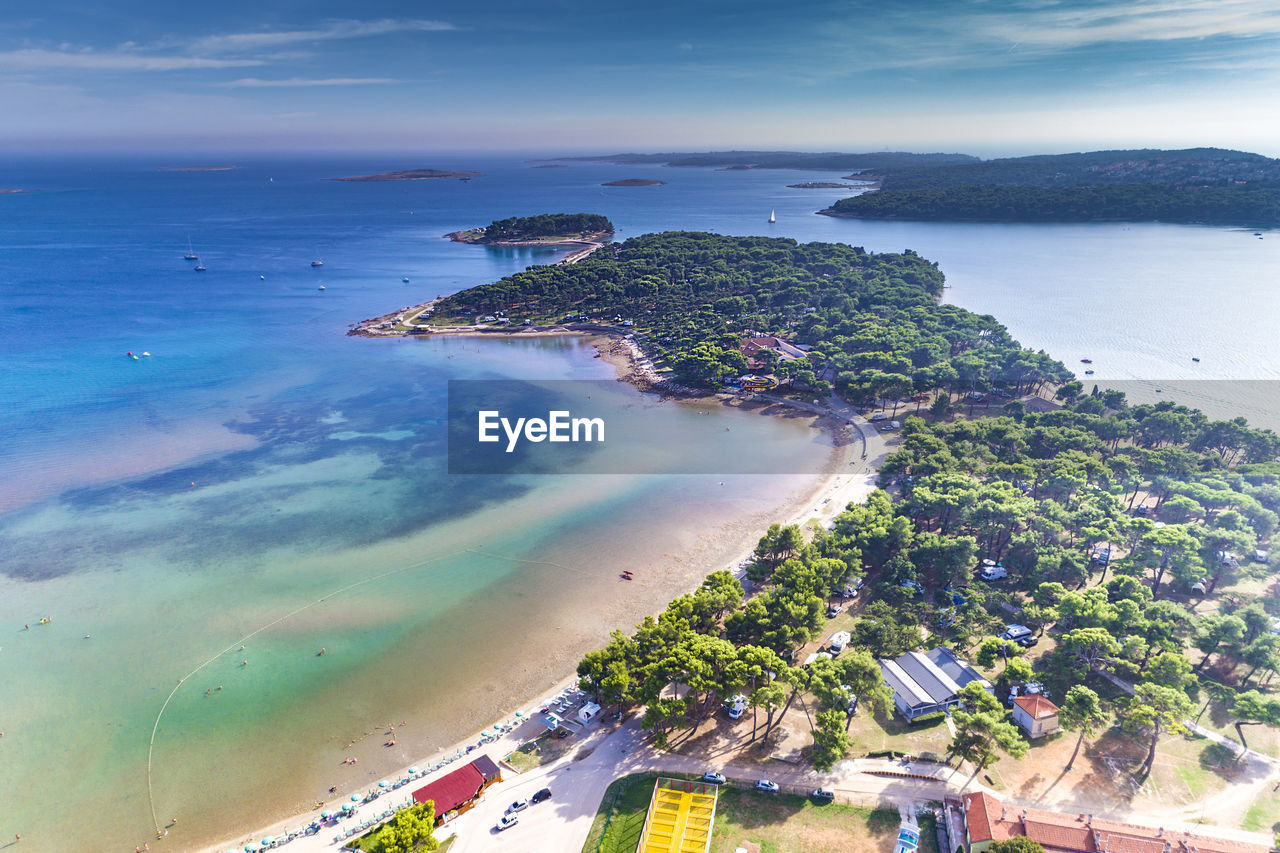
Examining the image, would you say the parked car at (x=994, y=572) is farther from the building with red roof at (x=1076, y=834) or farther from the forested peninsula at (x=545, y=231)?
the forested peninsula at (x=545, y=231)

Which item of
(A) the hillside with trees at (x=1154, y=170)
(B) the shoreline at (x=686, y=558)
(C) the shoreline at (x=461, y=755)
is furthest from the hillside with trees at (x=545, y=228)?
(C) the shoreline at (x=461, y=755)

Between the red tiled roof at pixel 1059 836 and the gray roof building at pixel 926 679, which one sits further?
the gray roof building at pixel 926 679

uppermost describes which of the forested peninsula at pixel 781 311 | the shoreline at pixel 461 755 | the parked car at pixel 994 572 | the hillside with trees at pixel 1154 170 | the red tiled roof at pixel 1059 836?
the hillside with trees at pixel 1154 170

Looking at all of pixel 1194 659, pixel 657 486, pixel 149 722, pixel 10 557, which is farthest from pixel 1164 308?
pixel 10 557

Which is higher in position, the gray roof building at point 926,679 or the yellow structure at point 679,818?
the gray roof building at point 926,679

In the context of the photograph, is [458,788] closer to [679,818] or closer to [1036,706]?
[679,818]

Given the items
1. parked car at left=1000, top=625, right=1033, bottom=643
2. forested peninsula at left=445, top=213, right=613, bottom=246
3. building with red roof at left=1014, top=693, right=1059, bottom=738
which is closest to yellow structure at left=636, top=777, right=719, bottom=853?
building with red roof at left=1014, top=693, right=1059, bottom=738

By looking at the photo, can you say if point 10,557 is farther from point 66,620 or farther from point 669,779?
point 669,779
